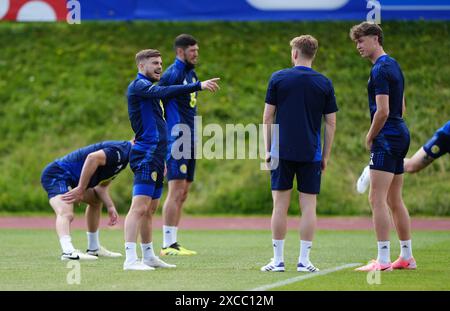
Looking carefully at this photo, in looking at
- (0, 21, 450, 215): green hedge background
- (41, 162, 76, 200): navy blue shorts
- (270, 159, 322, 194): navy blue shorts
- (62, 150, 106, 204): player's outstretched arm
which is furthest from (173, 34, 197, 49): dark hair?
(0, 21, 450, 215): green hedge background

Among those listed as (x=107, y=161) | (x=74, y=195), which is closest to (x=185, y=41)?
(x=107, y=161)

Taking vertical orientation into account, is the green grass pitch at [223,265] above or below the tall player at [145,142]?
below

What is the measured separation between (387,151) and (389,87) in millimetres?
634

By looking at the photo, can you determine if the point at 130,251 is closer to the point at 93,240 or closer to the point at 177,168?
the point at 93,240

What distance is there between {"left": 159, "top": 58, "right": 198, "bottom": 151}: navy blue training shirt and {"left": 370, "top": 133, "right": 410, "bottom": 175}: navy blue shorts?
3.47 m

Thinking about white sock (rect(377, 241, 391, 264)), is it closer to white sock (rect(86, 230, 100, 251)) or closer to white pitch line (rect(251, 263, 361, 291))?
white pitch line (rect(251, 263, 361, 291))

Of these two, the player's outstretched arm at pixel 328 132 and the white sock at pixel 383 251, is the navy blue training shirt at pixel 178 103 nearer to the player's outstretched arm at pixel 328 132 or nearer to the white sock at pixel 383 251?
the player's outstretched arm at pixel 328 132

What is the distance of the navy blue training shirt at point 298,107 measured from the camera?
9234 millimetres

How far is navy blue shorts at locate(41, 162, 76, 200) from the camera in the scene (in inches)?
441

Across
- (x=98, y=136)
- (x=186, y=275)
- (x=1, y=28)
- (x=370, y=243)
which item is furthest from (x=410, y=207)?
(x=1, y=28)

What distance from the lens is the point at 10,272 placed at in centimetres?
927

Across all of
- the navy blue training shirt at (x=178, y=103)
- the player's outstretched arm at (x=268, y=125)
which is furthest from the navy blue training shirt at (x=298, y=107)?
the navy blue training shirt at (x=178, y=103)

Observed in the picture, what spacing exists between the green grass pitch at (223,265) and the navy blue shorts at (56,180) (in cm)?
79

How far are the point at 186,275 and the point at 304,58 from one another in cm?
243
